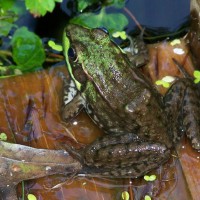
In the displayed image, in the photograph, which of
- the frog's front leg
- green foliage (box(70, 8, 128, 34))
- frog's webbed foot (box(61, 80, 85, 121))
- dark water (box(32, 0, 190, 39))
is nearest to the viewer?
the frog's front leg

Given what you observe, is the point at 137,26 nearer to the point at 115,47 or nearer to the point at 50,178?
the point at 115,47

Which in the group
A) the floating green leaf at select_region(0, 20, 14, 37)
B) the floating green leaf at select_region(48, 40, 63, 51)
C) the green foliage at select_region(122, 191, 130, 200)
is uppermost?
the floating green leaf at select_region(0, 20, 14, 37)

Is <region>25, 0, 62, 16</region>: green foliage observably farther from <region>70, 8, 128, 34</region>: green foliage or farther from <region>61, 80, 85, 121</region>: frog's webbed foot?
<region>61, 80, 85, 121</region>: frog's webbed foot

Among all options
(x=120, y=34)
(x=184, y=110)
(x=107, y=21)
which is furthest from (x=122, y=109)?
(x=107, y=21)

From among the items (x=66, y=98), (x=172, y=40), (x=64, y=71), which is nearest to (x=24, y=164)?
(x=66, y=98)

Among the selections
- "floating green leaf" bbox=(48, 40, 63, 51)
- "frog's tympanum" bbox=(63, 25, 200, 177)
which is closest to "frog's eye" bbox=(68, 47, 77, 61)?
"frog's tympanum" bbox=(63, 25, 200, 177)

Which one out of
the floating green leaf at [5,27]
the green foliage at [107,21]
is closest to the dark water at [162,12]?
the green foliage at [107,21]
